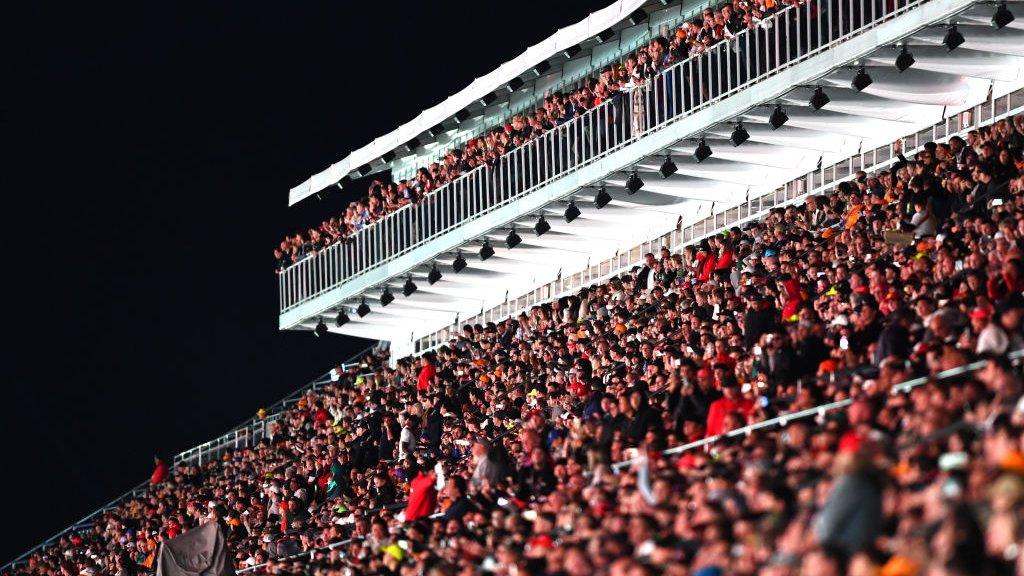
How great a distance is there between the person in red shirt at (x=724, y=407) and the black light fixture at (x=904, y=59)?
6584 mm

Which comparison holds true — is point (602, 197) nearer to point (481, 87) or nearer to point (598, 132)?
point (598, 132)

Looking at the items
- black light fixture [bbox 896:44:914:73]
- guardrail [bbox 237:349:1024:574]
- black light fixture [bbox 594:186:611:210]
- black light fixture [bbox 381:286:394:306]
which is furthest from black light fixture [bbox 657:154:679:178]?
black light fixture [bbox 381:286:394:306]

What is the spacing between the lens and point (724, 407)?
14602 mm

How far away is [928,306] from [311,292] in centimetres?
2146

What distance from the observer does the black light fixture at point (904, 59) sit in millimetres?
19844

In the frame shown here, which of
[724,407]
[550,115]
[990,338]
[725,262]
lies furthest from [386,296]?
[990,338]

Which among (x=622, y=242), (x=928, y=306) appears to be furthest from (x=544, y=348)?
(x=928, y=306)

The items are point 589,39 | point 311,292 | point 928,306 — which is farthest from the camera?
point 311,292

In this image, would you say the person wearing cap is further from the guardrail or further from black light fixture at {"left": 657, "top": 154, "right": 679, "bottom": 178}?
black light fixture at {"left": 657, "top": 154, "right": 679, "bottom": 178}

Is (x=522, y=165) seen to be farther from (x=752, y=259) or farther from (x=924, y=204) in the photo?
(x=924, y=204)

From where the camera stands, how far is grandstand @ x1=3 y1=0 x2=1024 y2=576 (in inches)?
411

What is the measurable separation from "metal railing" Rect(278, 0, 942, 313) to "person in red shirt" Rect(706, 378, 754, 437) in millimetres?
6682

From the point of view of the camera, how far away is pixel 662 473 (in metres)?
12.6

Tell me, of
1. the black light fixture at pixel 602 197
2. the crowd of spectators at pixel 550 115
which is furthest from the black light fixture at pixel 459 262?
the black light fixture at pixel 602 197
